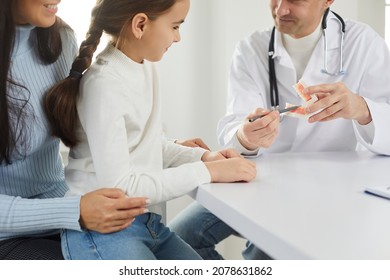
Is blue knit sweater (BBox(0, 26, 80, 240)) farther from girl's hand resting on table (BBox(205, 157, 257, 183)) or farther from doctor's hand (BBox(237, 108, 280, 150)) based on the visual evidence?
doctor's hand (BBox(237, 108, 280, 150))

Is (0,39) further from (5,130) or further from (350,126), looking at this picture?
(350,126)

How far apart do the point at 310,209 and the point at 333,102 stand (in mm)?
418

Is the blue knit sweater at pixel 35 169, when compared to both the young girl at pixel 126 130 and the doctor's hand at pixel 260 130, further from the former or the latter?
the doctor's hand at pixel 260 130

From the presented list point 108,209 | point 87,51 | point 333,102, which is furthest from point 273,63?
point 108,209

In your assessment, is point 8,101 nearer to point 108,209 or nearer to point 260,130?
point 108,209

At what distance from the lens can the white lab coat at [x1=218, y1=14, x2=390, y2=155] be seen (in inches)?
47.4

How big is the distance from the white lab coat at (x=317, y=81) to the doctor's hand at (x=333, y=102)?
195mm

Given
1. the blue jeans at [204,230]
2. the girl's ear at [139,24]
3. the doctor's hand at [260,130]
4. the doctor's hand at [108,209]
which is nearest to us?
the doctor's hand at [108,209]

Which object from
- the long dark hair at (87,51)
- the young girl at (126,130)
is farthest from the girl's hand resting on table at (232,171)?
the long dark hair at (87,51)

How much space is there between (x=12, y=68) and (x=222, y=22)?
3.52 ft

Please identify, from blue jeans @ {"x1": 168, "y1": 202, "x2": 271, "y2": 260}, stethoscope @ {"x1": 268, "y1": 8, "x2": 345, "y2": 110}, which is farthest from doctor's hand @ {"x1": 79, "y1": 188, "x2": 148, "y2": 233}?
stethoscope @ {"x1": 268, "y1": 8, "x2": 345, "y2": 110}

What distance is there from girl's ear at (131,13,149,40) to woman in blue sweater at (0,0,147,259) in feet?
0.41

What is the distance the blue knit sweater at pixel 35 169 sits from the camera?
0.75 meters

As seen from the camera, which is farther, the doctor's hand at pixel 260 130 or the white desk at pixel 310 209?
the doctor's hand at pixel 260 130
